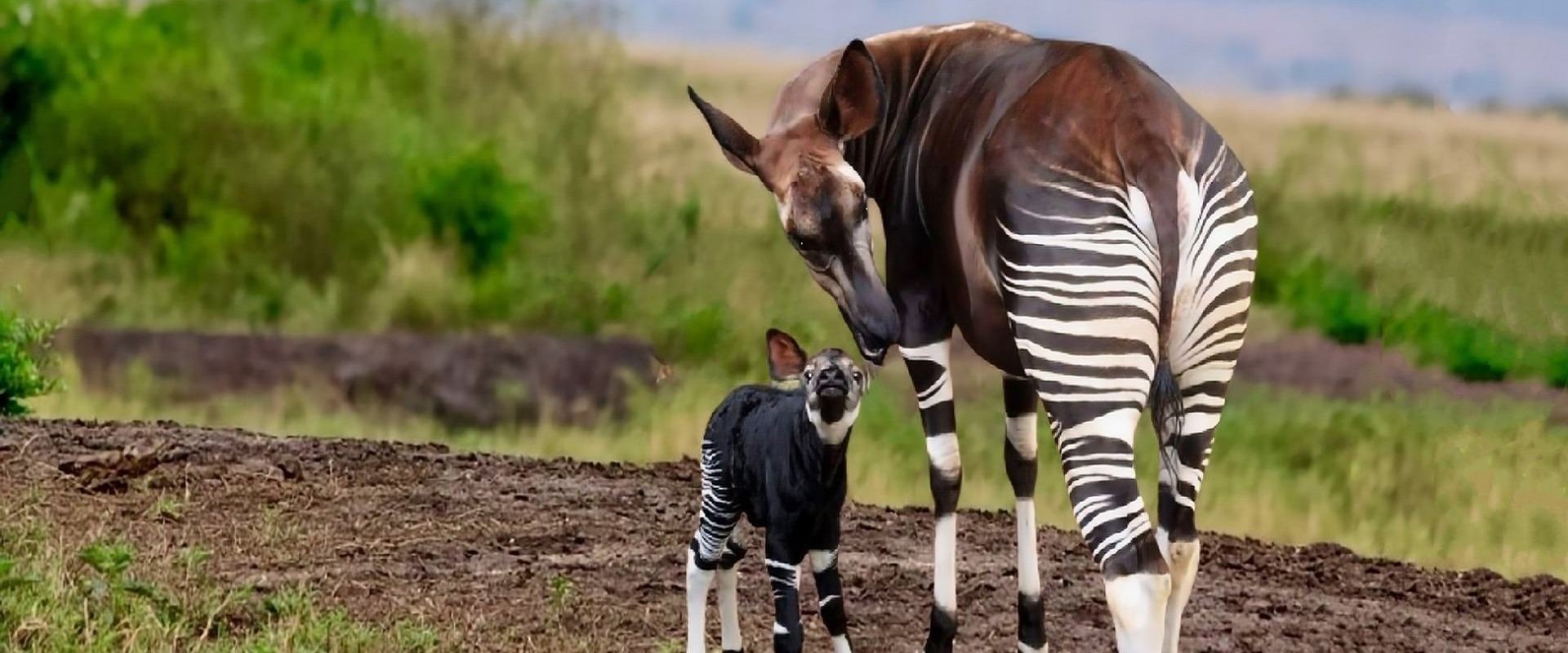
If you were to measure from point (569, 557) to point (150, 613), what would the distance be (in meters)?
1.72

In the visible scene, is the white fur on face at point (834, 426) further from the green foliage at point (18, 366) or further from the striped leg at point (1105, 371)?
the green foliage at point (18, 366)

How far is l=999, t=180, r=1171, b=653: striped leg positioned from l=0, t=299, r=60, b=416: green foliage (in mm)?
5933

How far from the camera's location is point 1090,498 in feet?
14.9

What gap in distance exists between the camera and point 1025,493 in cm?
580

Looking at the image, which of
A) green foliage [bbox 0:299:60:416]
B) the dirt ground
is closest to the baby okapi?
green foliage [bbox 0:299:60:416]

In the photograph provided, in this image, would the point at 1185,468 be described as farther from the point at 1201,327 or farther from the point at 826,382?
the point at 826,382

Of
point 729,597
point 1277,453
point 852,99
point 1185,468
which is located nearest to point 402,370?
point 1277,453

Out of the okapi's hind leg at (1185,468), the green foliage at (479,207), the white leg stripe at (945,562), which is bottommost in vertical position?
the white leg stripe at (945,562)

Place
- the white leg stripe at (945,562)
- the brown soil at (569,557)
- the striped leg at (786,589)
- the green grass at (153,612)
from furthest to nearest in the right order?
1. the brown soil at (569,557)
2. the green grass at (153,612)
3. the white leg stripe at (945,562)
4. the striped leg at (786,589)

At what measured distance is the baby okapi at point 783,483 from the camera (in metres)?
5.11

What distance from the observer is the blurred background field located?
969 cm

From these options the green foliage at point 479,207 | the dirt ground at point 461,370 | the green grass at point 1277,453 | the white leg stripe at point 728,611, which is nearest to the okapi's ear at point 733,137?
the white leg stripe at point 728,611

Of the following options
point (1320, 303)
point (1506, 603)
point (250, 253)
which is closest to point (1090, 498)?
point (1506, 603)

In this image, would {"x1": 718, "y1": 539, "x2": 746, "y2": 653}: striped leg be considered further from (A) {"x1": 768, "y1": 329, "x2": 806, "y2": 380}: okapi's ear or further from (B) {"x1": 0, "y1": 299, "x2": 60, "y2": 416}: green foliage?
(B) {"x1": 0, "y1": 299, "x2": 60, "y2": 416}: green foliage
